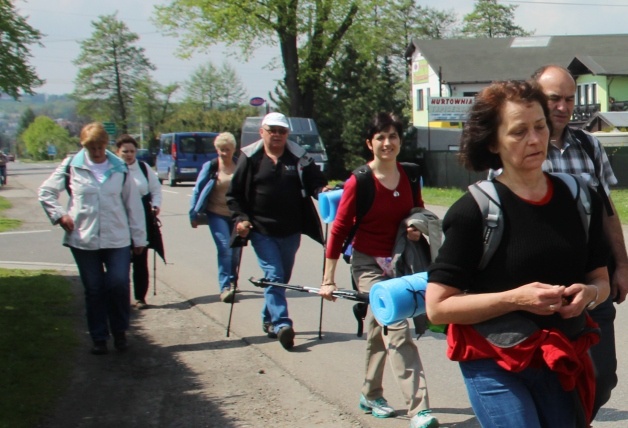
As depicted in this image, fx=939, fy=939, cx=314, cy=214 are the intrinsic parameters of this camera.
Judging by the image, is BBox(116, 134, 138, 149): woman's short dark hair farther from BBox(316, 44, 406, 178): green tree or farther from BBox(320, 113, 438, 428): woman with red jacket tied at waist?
BBox(316, 44, 406, 178): green tree

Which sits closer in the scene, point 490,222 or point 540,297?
point 540,297

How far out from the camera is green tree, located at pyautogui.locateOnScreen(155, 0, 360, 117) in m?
41.2

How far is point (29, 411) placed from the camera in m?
5.64

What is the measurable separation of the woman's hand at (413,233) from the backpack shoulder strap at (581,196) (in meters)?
2.40

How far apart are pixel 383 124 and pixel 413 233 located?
0.70 meters

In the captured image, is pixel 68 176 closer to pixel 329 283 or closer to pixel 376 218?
pixel 329 283

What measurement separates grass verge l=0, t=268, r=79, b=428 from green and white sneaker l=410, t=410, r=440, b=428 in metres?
2.20

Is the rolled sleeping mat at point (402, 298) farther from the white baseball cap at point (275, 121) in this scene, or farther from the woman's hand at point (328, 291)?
the white baseball cap at point (275, 121)

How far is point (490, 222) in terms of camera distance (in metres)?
2.85

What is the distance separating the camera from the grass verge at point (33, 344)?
19.0 ft

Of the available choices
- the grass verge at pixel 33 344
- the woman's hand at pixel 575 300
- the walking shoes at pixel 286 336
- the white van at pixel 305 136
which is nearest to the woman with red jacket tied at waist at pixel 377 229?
the walking shoes at pixel 286 336

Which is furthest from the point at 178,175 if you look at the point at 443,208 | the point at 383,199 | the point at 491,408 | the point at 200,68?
the point at 200,68

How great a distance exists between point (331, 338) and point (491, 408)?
5046 mm

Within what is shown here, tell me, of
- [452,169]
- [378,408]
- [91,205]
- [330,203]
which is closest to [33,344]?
[91,205]
